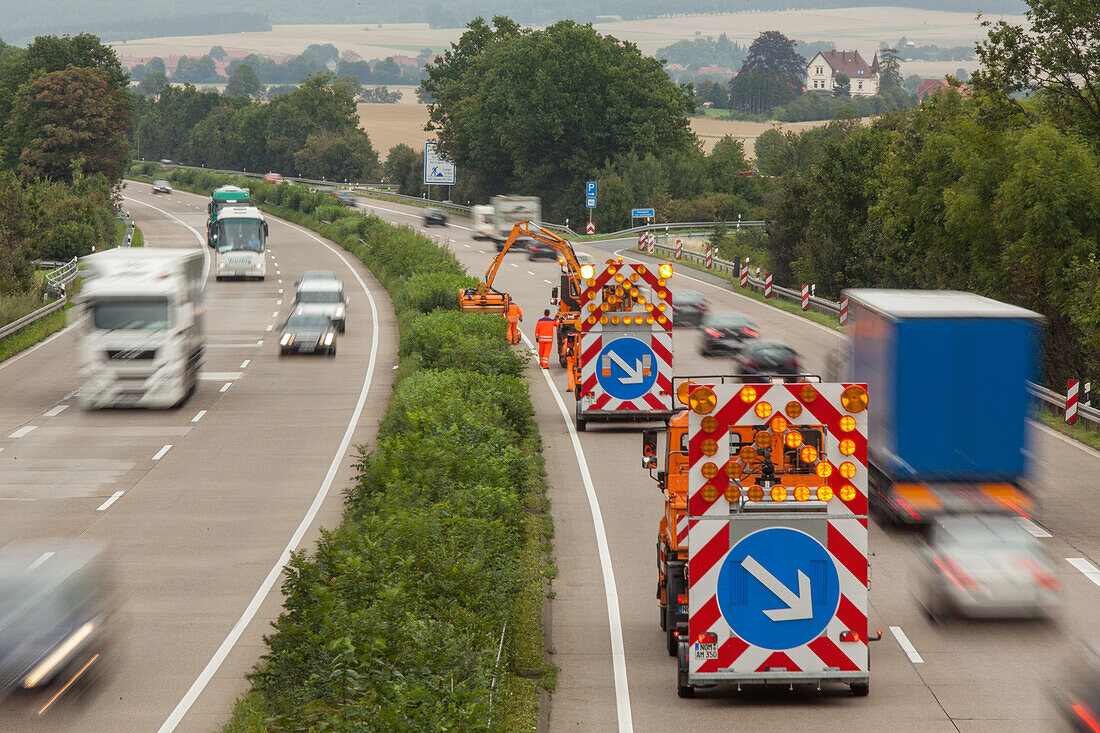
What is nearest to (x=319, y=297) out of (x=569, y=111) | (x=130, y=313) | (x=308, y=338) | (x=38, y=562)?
(x=308, y=338)

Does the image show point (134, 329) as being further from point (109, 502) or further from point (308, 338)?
point (308, 338)

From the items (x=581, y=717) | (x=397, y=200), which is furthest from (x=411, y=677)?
(x=397, y=200)

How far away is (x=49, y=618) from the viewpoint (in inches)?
501

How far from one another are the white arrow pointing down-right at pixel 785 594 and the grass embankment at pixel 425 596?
2.36 metres

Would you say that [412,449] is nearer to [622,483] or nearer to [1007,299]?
[622,483]

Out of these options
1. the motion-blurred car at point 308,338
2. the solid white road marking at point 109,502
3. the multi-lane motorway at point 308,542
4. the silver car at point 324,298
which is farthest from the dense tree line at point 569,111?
the solid white road marking at point 109,502

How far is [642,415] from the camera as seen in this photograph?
28125mm

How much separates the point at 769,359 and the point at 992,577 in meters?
17.5

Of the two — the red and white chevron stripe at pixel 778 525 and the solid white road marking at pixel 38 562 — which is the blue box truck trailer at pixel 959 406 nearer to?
the red and white chevron stripe at pixel 778 525

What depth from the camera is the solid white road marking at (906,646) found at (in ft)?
46.4

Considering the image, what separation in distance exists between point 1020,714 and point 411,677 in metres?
5.86

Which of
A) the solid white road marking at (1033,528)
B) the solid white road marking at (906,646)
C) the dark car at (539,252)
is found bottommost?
the dark car at (539,252)

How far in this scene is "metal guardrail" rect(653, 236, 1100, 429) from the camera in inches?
1104

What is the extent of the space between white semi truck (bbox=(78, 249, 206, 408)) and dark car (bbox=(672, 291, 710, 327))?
702 inches
